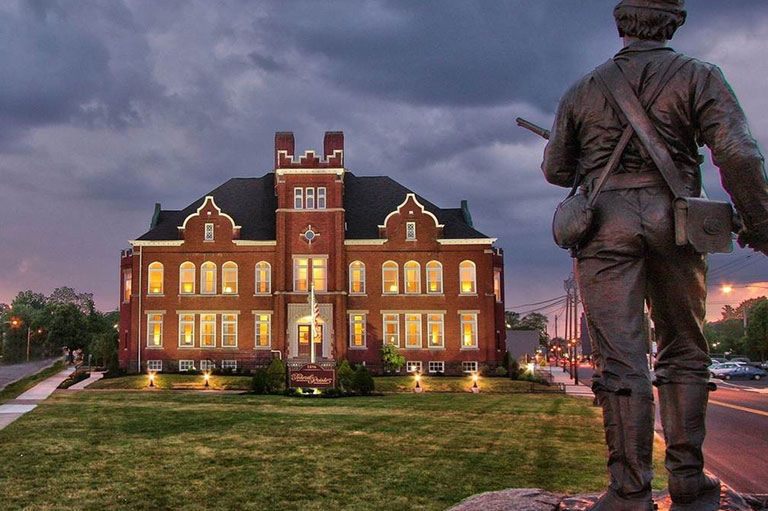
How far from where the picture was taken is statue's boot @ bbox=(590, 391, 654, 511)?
4137mm

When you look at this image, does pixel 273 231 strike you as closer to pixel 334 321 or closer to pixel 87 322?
pixel 334 321

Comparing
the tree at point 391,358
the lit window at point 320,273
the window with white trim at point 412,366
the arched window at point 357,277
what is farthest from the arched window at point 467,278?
the lit window at point 320,273

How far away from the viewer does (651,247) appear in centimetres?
439

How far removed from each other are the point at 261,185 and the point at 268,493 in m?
44.4

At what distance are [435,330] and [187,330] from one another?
55.8 ft

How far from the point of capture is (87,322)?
8306 centimetres

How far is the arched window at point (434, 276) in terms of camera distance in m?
46.8

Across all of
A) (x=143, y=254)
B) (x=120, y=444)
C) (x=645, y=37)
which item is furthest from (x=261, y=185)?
(x=645, y=37)

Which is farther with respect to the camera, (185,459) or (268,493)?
(185,459)

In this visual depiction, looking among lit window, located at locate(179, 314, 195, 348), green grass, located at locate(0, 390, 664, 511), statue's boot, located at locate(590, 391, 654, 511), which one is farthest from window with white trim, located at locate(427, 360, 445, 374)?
statue's boot, located at locate(590, 391, 654, 511)

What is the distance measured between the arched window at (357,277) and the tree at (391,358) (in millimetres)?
4290

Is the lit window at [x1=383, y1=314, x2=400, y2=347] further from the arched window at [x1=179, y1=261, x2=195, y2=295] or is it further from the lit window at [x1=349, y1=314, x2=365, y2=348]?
the arched window at [x1=179, y1=261, x2=195, y2=295]

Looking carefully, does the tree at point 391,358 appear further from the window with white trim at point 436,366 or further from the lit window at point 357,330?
the window with white trim at point 436,366

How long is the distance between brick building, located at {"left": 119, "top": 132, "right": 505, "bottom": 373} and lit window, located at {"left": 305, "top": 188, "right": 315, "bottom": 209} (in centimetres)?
7
